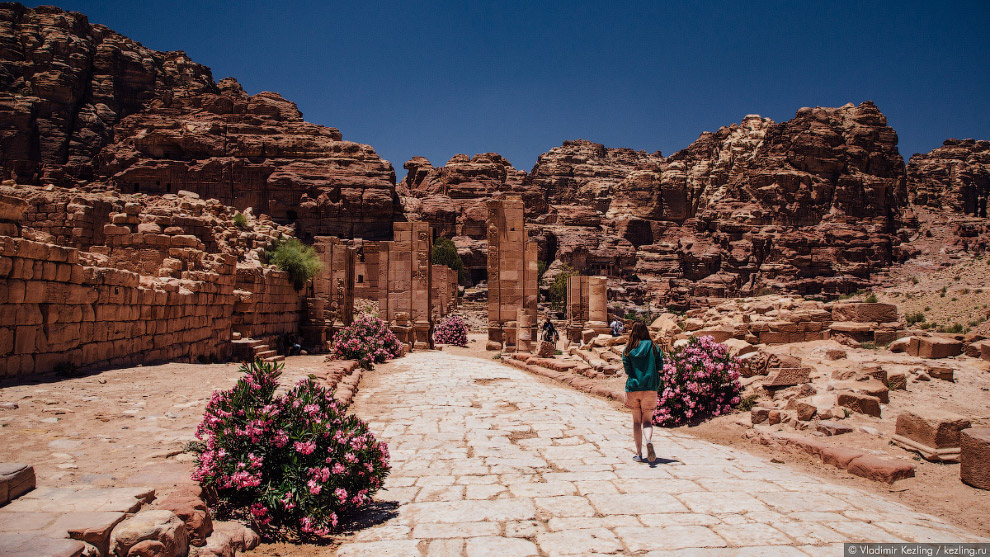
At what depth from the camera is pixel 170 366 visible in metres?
9.27

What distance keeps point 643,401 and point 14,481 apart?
5319mm

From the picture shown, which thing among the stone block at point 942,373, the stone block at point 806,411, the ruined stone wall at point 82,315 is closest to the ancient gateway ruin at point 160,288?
the ruined stone wall at point 82,315

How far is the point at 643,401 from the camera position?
6125 mm

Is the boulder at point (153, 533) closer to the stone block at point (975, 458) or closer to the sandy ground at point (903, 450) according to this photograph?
the sandy ground at point (903, 450)

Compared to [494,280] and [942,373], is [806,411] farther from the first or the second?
[494,280]

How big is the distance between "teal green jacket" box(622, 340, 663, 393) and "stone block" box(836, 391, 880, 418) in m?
3.09

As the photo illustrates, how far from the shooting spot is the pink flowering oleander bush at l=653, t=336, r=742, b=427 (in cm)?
838

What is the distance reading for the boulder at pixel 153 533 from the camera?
2775 mm

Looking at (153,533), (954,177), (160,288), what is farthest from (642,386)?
(954,177)

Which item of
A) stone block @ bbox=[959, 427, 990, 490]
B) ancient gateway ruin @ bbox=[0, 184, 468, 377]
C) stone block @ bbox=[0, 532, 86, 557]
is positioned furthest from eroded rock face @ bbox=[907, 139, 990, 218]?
stone block @ bbox=[0, 532, 86, 557]

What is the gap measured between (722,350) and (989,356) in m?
5.21

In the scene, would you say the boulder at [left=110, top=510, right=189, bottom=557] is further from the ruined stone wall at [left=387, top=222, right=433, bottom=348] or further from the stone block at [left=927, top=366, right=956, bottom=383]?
the ruined stone wall at [left=387, top=222, right=433, bottom=348]

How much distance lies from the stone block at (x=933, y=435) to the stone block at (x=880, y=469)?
1.50ft

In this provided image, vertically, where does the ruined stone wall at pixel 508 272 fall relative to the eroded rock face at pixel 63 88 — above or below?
below
